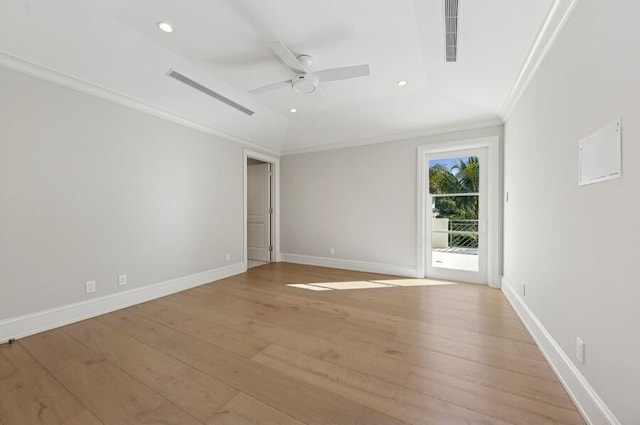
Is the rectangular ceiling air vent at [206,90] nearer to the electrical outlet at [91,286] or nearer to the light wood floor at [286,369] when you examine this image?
the electrical outlet at [91,286]

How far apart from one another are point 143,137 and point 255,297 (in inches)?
102

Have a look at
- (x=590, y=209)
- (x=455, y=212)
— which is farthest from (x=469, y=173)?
(x=590, y=209)

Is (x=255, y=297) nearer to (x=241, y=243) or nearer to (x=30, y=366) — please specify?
(x=241, y=243)

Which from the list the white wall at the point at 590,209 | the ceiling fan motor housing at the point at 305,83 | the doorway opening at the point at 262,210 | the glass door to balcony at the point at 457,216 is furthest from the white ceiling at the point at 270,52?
the doorway opening at the point at 262,210

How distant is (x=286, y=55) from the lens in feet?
6.97

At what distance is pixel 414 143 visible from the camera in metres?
4.21

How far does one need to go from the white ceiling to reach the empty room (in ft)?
0.07

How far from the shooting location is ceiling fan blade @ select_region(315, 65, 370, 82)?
7.19 ft

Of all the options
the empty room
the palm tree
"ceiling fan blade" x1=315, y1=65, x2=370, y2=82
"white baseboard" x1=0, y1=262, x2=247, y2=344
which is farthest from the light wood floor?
"ceiling fan blade" x1=315, y1=65, x2=370, y2=82

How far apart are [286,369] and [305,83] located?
2609 millimetres

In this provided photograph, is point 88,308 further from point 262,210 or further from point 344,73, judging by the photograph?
point 344,73

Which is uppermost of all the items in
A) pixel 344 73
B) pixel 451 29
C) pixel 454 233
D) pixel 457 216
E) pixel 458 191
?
pixel 451 29

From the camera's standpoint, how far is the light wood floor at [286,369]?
1.41 m

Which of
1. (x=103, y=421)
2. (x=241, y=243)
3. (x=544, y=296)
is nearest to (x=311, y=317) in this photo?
(x=103, y=421)
